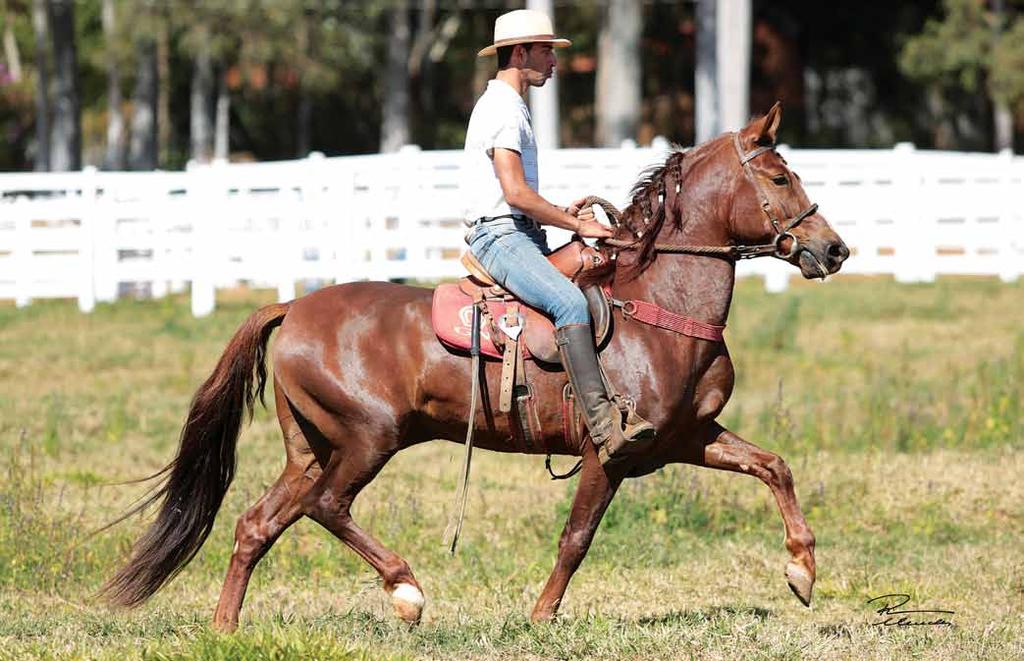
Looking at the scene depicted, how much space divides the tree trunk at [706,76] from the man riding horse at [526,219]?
71.8 ft

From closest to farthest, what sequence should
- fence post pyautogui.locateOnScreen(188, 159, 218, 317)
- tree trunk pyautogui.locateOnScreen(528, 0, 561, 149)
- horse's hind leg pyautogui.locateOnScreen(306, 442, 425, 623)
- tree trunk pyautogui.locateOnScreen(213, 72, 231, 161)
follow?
horse's hind leg pyautogui.locateOnScreen(306, 442, 425, 623)
fence post pyautogui.locateOnScreen(188, 159, 218, 317)
tree trunk pyautogui.locateOnScreen(528, 0, 561, 149)
tree trunk pyautogui.locateOnScreen(213, 72, 231, 161)

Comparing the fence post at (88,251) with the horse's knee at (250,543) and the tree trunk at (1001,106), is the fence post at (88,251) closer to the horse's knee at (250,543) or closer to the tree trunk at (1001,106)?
the horse's knee at (250,543)

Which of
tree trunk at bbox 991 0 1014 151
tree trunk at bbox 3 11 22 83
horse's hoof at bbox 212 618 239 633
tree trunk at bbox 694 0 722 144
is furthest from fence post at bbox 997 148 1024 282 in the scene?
tree trunk at bbox 3 11 22 83

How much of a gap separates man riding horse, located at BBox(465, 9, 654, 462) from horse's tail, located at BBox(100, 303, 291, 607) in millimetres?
1171

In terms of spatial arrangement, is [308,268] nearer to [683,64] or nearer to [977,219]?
[977,219]

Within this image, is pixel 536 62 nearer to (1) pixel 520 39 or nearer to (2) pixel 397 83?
(1) pixel 520 39

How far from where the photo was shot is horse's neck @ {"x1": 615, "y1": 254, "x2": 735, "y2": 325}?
7758 millimetres

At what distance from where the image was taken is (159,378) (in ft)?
54.6

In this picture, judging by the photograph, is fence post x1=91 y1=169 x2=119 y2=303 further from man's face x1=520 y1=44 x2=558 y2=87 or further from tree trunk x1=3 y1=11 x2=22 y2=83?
tree trunk x1=3 y1=11 x2=22 y2=83

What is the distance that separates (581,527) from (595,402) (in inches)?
23.8

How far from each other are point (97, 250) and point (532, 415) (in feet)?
44.7

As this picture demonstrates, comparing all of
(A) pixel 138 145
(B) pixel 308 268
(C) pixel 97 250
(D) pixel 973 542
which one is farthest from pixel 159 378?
(A) pixel 138 145

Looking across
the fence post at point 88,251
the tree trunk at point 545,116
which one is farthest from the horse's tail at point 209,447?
the tree trunk at point 545,116

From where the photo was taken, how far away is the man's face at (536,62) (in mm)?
7734
